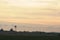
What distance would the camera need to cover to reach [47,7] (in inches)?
148

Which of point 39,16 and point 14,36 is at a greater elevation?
point 39,16

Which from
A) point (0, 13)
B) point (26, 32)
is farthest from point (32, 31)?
point (0, 13)

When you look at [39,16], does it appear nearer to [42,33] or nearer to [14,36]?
[42,33]

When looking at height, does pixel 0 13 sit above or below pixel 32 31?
above

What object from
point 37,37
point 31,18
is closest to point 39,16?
point 31,18

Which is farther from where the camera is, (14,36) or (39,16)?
(39,16)

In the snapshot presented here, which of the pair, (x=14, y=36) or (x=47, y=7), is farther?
(x=47, y=7)

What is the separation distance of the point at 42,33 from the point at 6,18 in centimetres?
63

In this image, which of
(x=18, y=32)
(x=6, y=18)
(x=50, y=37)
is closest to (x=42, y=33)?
(x=50, y=37)

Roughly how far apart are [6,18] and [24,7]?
0.34m

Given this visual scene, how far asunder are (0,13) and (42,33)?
75 centimetres

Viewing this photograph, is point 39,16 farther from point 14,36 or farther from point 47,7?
point 14,36

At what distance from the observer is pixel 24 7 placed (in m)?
3.74

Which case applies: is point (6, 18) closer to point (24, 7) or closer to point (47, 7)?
point (24, 7)
